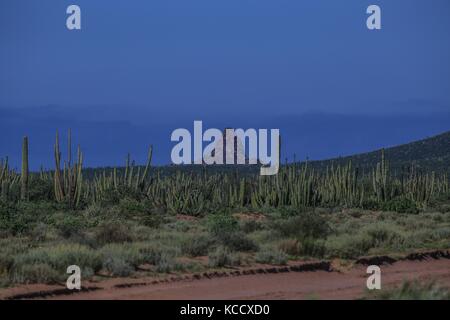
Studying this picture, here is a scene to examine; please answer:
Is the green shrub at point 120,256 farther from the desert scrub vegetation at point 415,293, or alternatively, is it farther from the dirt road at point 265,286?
the desert scrub vegetation at point 415,293

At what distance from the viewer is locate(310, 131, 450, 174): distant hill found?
82750 mm

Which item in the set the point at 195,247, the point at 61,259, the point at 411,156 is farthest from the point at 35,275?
the point at 411,156

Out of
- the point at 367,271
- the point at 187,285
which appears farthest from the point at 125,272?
the point at 367,271

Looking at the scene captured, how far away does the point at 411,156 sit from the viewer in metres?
88.9

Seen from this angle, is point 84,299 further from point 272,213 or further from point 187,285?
point 272,213

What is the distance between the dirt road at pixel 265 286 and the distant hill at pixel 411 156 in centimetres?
6490

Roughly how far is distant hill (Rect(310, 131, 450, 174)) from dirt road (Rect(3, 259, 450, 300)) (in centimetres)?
6490

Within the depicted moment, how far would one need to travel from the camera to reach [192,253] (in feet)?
63.8

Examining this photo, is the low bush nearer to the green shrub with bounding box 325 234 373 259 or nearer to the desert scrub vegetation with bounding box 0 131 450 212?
the green shrub with bounding box 325 234 373 259

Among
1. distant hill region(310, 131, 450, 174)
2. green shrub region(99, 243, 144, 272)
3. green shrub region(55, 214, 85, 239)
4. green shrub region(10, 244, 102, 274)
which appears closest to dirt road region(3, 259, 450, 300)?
green shrub region(99, 243, 144, 272)

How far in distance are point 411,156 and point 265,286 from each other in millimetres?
76370

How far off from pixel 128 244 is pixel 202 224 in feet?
31.8

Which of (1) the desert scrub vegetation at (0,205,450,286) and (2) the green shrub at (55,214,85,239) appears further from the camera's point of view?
(2) the green shrub at (55,214,85,239)

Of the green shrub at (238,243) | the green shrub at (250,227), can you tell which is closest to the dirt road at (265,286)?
the green shrub at (238,243)
